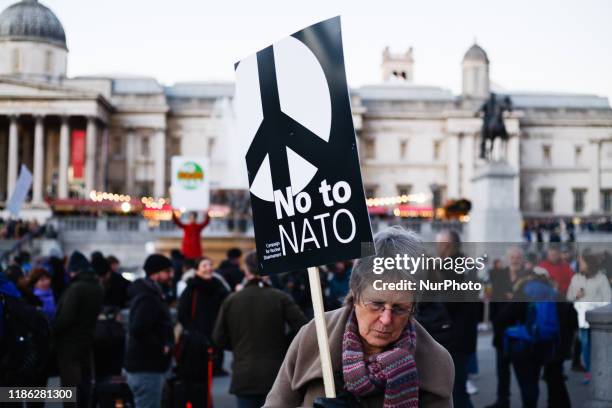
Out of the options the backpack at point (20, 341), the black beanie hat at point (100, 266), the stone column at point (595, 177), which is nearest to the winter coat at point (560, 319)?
the backpack at point (20, 341)

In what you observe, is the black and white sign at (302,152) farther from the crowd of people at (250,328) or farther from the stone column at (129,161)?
the stone column at (129,161)

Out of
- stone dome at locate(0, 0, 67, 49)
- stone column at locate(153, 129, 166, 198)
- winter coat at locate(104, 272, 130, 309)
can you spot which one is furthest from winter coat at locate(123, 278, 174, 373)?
stone dome at locate(0, 0, 67, 49)

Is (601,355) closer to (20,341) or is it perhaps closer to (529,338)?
(529,338)

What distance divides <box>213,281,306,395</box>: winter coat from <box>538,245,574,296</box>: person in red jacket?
182 cm

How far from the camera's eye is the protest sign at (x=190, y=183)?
17.1 m

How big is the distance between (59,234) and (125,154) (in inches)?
1013

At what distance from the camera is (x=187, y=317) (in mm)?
8219

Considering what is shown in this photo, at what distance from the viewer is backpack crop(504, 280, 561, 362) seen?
8289mm

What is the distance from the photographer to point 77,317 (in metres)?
7.88

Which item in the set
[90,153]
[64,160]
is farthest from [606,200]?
[64,160]

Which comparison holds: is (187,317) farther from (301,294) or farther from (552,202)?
(552,202)

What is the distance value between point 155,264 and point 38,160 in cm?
5389

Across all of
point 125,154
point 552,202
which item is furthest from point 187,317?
point 552,202

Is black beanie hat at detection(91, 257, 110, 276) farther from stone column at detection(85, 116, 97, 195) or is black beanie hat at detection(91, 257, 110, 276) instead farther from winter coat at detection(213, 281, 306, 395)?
stone column at detection(85, 116, 97, 195)
